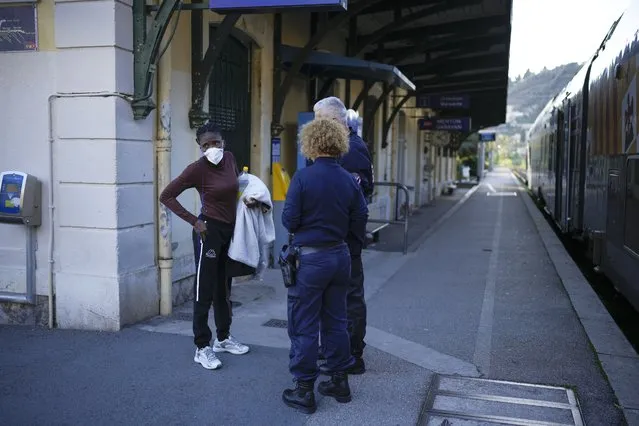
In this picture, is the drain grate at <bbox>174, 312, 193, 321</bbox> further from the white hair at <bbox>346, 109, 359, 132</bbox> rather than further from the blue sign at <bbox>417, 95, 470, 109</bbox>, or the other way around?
the blue sign at <bbox>417, 95, 470, 109</bbox>

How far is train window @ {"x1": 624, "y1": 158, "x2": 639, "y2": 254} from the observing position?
17.3 feet

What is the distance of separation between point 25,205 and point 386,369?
334cm

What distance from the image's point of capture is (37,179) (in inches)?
216

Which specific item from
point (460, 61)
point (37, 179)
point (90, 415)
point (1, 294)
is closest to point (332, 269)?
point (90, 415)

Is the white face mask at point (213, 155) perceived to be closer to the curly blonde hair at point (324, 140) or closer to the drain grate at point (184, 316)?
the curly blonde hair at point (324, 140)

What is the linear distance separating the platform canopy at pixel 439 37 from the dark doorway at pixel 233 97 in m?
2.02

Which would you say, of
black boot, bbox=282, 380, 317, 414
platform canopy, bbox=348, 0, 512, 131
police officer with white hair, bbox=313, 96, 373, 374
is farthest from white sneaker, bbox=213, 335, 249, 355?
platform canopy, bbox=348, 0, 512, 131

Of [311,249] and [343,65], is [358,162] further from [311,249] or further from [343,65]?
[343,65]

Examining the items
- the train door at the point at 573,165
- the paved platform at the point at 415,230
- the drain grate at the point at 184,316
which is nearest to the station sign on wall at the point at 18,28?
the drain grate at the point at 184,316

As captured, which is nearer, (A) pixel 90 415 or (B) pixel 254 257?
(A) pixel 90 415

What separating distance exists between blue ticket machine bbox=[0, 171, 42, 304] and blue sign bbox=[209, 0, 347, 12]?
2205 mm

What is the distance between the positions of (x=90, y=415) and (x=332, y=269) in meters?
1.71

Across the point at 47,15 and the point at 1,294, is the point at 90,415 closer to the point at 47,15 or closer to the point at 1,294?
the point at 1,294

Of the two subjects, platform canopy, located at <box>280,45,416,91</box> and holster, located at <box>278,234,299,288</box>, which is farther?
platform canopy, located at <box>280,45,416,91</box>
